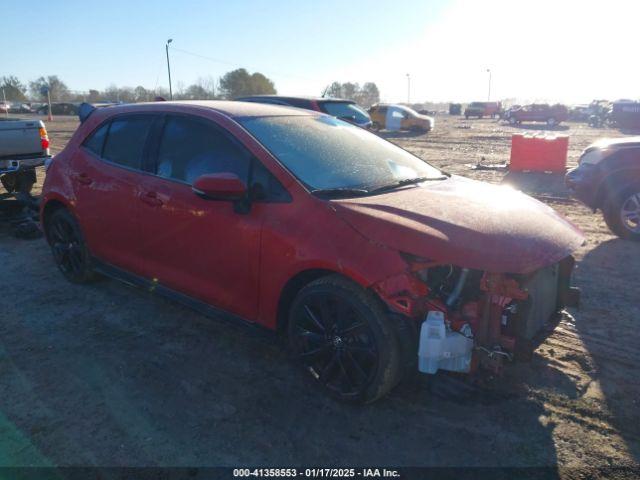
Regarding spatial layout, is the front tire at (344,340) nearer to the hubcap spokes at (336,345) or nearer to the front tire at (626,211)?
the hubcap spokes at (336,345)

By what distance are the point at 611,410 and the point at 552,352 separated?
736 millimetres

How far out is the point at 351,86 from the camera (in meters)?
108

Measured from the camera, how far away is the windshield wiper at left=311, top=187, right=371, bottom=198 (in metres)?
3.27

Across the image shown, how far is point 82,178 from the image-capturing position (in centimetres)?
470

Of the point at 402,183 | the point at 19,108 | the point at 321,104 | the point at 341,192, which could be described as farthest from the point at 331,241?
the point at 19,108

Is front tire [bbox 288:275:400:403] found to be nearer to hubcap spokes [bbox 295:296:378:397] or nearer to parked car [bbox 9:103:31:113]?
hubcap spokes [bbox 295:296:378:397]

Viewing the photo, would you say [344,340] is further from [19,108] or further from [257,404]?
[19,108]

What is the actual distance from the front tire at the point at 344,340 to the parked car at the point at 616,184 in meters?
5.13

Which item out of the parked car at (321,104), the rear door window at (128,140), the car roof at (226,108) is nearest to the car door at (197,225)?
the car roof at (226,108)

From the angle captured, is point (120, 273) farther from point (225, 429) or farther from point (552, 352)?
point (552, 352)

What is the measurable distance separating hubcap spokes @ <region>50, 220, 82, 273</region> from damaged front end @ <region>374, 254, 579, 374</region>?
339 cm

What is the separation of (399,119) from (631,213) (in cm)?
2377

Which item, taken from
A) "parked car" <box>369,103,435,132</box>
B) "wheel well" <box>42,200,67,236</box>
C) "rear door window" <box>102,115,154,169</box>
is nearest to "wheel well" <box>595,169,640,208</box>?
"rear door window" <box>102,115,154,169</box>

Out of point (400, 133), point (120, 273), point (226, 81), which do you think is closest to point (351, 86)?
point (226, 81)
